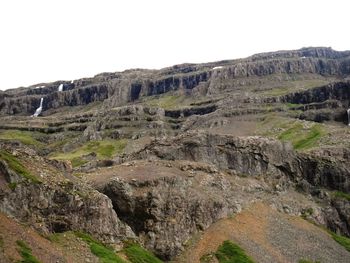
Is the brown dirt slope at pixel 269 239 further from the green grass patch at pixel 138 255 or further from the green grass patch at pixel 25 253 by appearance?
the green grass patch at pixel 25 253

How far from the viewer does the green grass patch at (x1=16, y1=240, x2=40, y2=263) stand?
41.8 meters

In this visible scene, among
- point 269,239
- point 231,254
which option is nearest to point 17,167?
point 231,254

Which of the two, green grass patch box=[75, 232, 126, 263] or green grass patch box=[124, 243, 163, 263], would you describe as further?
green grass patch box=[124, 243, 163, 263]

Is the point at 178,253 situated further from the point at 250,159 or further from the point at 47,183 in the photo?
the point at 250,159

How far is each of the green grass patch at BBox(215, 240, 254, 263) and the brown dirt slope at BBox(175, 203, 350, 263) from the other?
1172 mm

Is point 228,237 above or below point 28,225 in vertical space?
below

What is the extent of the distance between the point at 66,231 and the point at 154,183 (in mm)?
20327

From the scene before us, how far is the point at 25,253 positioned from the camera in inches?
1686

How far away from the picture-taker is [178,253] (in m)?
64.7

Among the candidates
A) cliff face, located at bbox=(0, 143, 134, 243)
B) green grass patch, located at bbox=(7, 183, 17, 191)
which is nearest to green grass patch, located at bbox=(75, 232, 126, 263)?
cliff face, located at bbox=(0, 143, 134, 243)

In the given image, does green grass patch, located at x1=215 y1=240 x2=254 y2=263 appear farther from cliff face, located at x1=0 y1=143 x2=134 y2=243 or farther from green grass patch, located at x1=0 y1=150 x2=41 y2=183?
green grass patch, located at x1=0 y1=150 x2=41 y2=183

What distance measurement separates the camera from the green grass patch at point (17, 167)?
176ft

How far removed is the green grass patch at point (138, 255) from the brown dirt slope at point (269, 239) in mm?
5120

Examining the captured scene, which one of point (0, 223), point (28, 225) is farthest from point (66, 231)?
point (0, 223)
